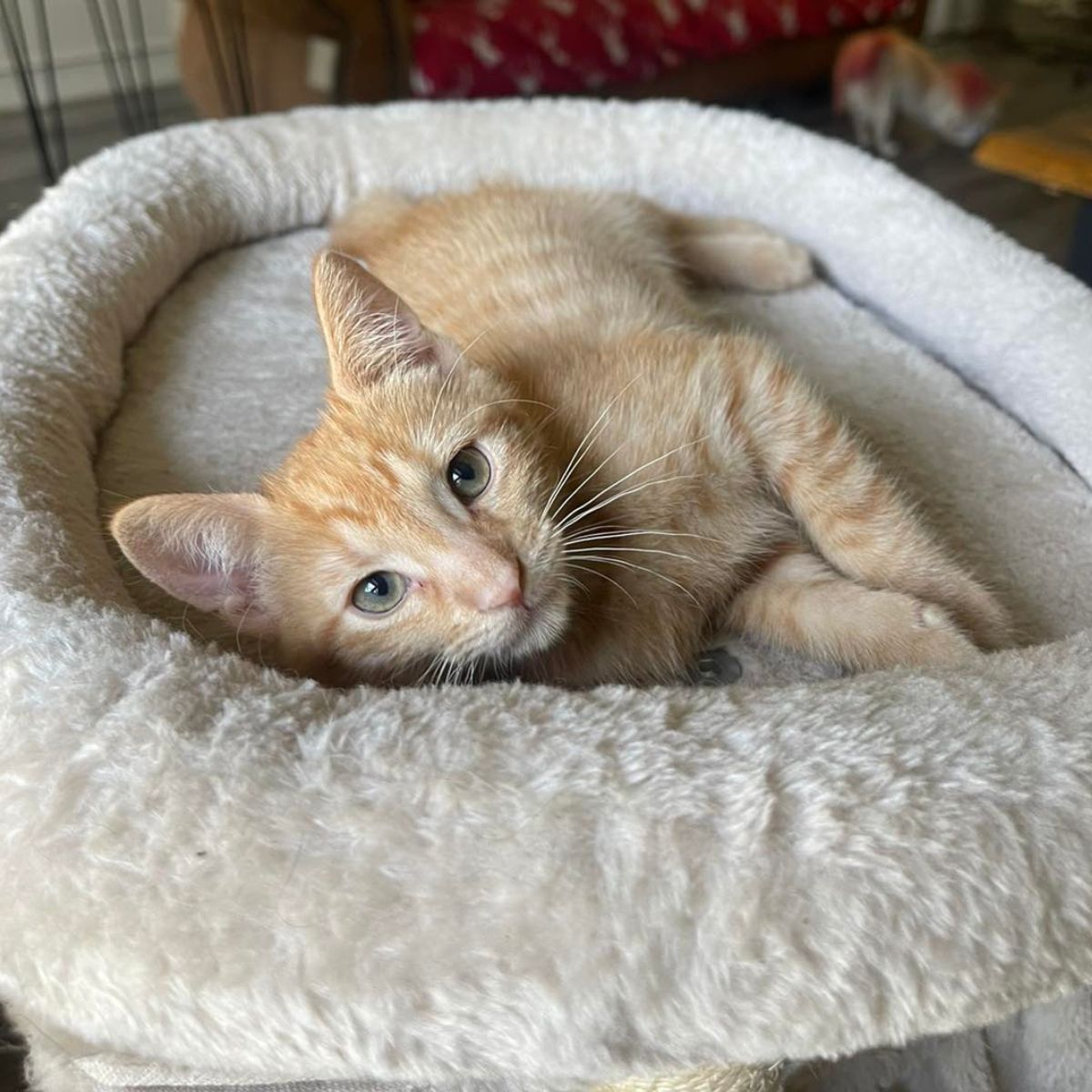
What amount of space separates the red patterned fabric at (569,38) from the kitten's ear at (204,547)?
234 cm

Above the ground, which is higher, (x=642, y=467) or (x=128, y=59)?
(x=128, y=59)

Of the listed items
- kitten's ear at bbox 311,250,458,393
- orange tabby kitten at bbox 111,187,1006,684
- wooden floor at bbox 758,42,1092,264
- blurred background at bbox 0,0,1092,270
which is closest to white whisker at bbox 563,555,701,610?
orange tabby kitten at bbox 111,187,1006,684

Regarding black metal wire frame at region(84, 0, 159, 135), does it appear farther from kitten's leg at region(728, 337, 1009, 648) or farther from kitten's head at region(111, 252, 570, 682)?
kitten's leg at region(728, 337, 1009, 648)

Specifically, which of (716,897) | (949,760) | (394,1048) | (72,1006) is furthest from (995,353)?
(72,1006)

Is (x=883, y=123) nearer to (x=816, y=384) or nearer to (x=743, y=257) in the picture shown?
(x=743, y=257)

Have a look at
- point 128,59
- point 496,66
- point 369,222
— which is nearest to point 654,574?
point 369,222

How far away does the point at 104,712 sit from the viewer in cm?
70

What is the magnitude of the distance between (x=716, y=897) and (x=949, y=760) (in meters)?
0.19

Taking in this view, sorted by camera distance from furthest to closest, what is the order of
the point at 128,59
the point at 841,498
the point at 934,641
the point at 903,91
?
the point at 903,91 → the point at 128,59 → the point at 841,498 → the point at 934,641

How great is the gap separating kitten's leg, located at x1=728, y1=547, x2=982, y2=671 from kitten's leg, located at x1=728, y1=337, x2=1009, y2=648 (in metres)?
0.03

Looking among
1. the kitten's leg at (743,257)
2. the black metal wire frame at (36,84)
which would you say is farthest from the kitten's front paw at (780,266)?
the black metal wire frame at (36,84)

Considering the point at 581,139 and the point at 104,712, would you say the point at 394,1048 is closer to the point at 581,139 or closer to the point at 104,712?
the point at 104,712

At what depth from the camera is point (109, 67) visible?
3438 mm

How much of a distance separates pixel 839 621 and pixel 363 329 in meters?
0.52
